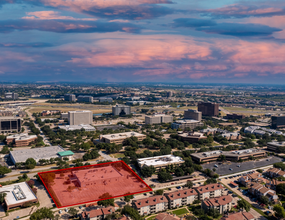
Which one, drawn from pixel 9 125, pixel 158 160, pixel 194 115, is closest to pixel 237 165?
pixel 158 160

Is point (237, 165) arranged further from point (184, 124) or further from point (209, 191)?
point (184, 124)

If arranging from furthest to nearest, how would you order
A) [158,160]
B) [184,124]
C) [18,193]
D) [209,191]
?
[184,124] < [158,160] < [209,191] < [18,193]

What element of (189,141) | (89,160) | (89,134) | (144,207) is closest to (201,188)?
(144,207)

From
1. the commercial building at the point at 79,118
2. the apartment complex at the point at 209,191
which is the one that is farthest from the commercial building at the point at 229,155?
the commercial building at the point at 79,118

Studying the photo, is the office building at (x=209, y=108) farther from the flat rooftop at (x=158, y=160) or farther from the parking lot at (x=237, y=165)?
the flat rooftop at (x=158, y=160)

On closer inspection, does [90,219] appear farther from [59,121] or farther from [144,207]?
[59,121]

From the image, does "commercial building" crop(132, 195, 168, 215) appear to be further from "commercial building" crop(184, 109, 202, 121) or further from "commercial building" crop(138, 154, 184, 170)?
"commercial building" crop(184, 109, 202, 121)
